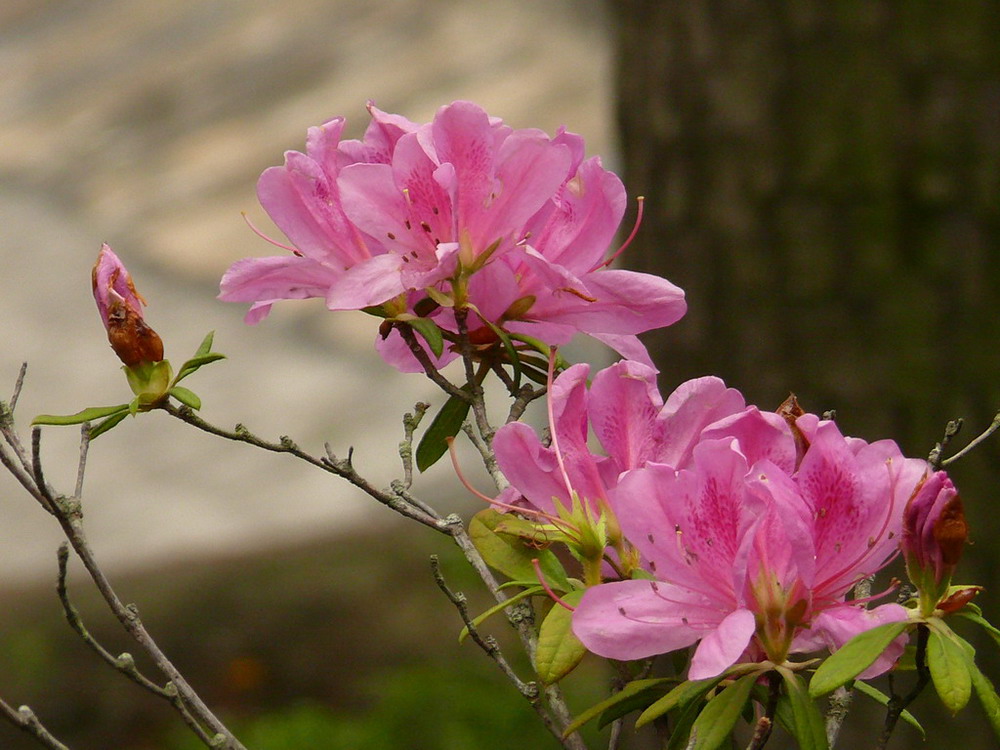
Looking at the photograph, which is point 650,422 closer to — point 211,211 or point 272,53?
point 211,211

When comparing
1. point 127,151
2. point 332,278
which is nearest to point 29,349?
point 127,151

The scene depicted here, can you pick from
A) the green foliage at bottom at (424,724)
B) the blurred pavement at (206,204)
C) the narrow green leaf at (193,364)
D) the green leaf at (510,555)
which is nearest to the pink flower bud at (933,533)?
the green leaf at (510,555)

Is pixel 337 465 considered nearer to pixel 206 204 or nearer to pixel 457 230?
pixel 457 230

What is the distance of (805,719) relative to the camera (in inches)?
28.8

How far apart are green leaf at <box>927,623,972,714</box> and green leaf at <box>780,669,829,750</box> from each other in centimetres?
7

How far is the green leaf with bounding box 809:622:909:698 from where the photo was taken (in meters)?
0.68

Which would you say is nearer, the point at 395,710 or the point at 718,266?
the point at 718,266

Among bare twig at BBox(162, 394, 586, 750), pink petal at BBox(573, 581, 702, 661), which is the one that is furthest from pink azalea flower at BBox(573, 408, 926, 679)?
bare twig at BBox(162, 394, 586, 750)

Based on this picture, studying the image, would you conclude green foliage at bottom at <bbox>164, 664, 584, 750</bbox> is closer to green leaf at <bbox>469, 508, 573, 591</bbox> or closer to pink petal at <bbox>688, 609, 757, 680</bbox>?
green leaf at <bbox>469, 508, 573, 591</bbox>

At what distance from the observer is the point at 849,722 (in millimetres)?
2168

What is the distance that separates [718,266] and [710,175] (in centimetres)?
16

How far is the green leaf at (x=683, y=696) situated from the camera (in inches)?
29.3

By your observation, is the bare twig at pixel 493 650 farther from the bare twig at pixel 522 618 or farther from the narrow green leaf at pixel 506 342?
the narrow green leaf at pixel 506 342

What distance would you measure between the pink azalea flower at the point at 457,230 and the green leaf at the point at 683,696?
0.84ft
